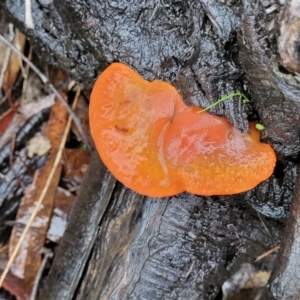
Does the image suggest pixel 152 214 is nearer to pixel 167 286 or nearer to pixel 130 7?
pixel 167 286

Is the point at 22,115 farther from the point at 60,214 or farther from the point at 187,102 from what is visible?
the point at 187,102

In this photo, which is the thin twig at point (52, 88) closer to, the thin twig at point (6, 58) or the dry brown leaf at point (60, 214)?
the thin twig at point (6, 58)

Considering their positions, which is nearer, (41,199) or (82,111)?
(41,199)

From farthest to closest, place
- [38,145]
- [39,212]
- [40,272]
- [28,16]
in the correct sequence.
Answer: [38,145] < [39,212] < [40,272] < [28,16]

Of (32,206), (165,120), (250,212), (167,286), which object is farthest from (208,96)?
(32,206)

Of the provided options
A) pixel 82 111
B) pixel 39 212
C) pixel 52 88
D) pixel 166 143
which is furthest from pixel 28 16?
pixel 39 212

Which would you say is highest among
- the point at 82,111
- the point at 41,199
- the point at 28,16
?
the point at 28,16

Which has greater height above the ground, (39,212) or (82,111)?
(82,111)
